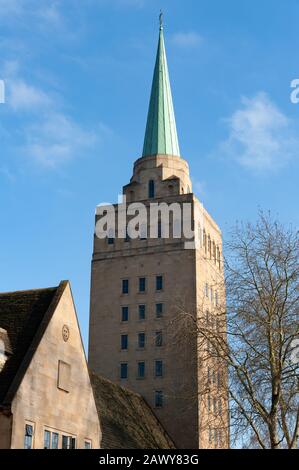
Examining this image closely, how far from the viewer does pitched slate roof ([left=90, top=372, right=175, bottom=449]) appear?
53.2 m

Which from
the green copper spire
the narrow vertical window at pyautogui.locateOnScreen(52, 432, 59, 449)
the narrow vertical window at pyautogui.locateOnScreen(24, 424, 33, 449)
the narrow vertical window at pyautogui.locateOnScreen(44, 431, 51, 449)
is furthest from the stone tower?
the narrow vertical window at pyautogui.locateOnScreen(24, 424, 33, 449)

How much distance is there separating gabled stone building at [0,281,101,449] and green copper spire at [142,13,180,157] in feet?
149

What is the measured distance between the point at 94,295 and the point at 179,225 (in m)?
11.1

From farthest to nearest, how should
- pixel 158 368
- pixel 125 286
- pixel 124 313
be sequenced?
1. pixel 125 286
2. pixel 124 313
3. pixel 158 368

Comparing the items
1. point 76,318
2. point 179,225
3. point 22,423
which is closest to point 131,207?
point 179,225

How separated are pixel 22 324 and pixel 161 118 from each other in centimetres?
5175

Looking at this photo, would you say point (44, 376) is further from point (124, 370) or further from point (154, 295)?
point (154, 295)

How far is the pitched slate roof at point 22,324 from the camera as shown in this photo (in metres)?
34.1

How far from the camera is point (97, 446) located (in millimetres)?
40250

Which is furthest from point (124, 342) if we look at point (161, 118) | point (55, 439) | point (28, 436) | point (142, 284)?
point (28, 436)

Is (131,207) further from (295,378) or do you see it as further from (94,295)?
(295,378)

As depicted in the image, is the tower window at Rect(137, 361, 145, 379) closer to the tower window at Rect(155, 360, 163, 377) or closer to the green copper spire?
the tower window at Rect(155, 360, 163, 377)

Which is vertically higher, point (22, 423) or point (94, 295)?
point (94, 295)

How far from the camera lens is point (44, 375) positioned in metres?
35.8
